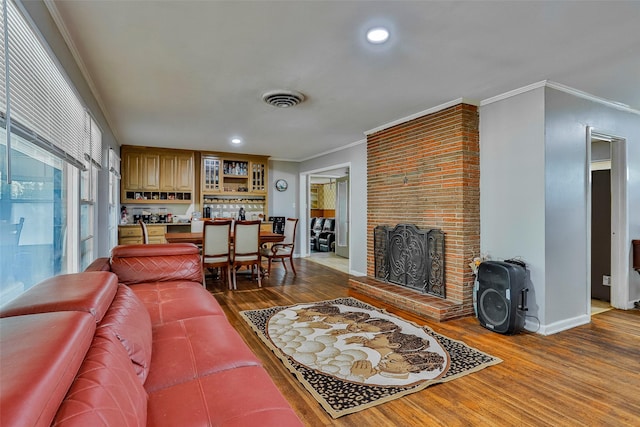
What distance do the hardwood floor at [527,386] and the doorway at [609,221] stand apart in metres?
0.59

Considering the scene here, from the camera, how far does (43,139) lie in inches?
76.2

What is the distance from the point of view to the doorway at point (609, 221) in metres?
3.86

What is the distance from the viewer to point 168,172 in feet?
21.8

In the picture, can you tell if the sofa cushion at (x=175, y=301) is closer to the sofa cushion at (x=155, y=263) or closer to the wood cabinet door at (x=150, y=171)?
the sofa cushion at (x=155, y=263)

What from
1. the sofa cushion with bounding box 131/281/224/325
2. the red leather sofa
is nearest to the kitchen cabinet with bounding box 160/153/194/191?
the sofa cushion with bounding box 131/281/224/325

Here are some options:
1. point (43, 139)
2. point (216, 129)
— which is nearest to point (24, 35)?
point (43, 139)

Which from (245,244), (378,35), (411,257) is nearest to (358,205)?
(411,257)

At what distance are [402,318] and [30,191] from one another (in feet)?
10.8

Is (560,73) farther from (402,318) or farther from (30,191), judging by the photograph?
(30,191)

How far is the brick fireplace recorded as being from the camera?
142 inches

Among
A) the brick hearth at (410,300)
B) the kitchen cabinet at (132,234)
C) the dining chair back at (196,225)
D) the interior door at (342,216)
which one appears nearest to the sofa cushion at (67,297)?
the brick hearth at (410,300)

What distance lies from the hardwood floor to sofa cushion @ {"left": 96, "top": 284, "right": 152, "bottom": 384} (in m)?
0.97

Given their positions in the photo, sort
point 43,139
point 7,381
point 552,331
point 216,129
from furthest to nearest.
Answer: point 216,129, point 552,331, point 43,139, point 7,381

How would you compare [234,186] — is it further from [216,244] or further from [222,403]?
[222,403]
